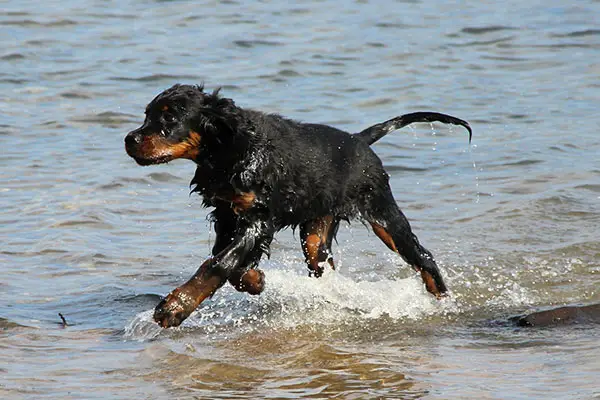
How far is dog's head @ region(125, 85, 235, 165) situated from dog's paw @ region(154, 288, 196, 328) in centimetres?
66

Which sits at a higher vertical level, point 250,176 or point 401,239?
point 250,176

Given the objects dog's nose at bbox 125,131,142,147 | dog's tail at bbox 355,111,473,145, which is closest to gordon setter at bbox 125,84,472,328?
dog's nose at bbox 125,131,142,147

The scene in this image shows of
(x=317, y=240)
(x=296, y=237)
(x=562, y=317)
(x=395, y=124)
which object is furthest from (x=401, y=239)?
(x=296, y=237)

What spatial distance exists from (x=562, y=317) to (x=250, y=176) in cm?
190

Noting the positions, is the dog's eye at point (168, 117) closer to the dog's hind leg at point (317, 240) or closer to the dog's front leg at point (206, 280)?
the dog's front leg at point (206, 280)

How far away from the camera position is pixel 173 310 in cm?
539

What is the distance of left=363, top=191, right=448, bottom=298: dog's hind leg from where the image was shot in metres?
6.58

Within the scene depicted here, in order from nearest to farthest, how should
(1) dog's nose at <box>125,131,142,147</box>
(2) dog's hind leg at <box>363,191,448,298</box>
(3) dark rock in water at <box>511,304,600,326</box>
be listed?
(1) dog's nose at <box>125,131,142,147</box>, (3) dark rock in water at <box>511,304,600,326</box>, (2) dog's hind leg at <box>363,191,448,298</box>

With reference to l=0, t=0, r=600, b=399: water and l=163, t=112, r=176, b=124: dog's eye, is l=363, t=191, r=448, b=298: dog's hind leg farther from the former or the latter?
l=163, t=112, r=176, b=124: dog's eye

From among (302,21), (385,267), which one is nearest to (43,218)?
(385,267)

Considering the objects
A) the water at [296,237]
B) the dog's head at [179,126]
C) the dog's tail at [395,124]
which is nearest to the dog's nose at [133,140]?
the dog's head at [179,126]

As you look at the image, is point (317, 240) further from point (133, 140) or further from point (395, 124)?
point (133, 140)

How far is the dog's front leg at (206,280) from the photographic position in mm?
5398

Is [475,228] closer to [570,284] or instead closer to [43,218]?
[570,284]
